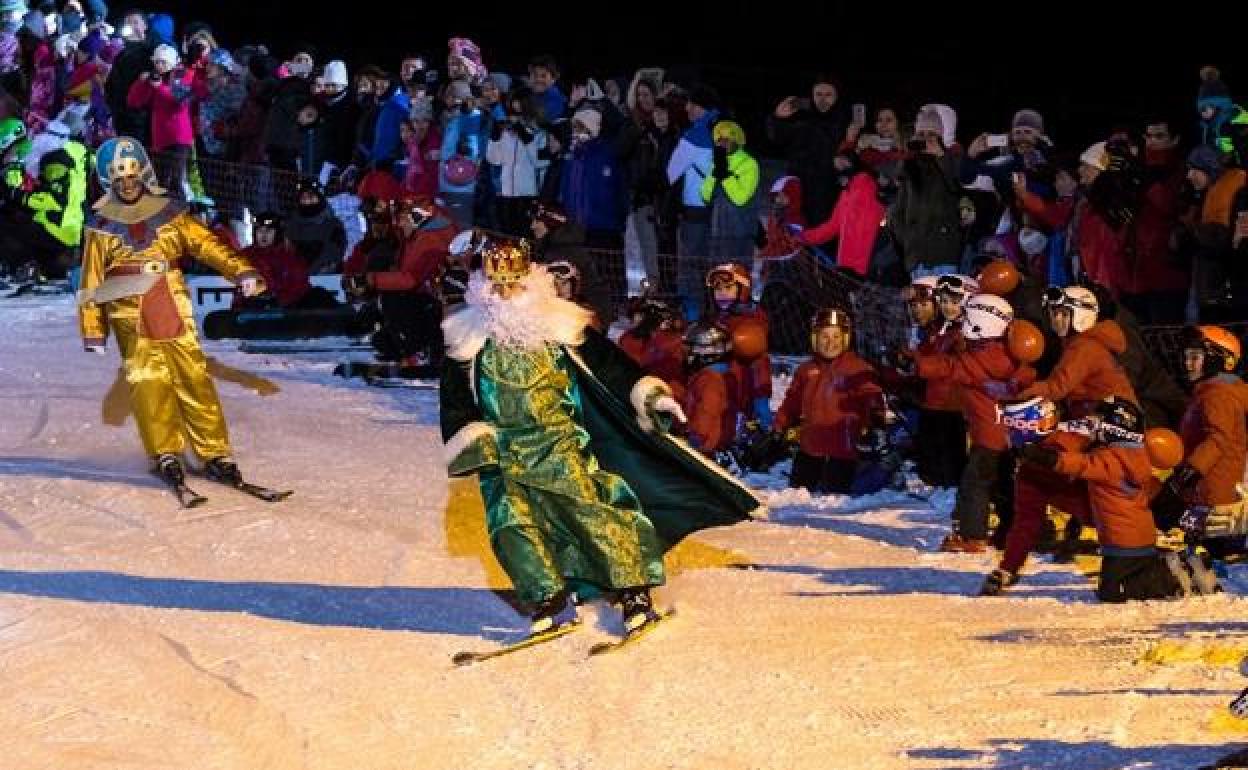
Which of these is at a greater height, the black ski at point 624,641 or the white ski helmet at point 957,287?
the white ski helmet at point 957,287

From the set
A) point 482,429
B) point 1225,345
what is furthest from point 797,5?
point 482,429

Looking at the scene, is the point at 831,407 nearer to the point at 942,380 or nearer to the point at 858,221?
the point at 942,380

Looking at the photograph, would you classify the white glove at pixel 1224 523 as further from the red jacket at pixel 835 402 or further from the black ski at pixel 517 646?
the black ski at pixel 517 646

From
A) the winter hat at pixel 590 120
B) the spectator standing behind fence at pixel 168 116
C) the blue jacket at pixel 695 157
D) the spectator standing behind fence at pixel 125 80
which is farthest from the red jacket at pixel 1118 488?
the spectator standing behind fence at pixel 125 80

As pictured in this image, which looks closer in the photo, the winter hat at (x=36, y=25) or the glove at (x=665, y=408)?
the glove at (x=665, y=408)

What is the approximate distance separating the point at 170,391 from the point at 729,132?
5.05m

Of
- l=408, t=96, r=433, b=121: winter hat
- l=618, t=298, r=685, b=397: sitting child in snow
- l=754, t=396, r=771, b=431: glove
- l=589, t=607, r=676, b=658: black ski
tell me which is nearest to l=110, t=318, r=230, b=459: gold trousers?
l=618, t=298, r=685, b=397: sitting child in snow

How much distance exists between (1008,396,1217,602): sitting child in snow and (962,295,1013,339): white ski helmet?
1.15 meters

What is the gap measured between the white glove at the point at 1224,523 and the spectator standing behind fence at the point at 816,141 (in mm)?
5821

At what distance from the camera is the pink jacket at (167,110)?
20.2 metres

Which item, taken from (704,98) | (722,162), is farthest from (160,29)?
(722,162)

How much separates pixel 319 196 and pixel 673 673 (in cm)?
998

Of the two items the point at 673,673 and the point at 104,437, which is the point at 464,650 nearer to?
the point at 673,673

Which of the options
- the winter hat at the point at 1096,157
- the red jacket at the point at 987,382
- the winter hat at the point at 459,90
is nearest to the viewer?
the red jacket at the point at 987,382
